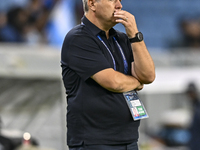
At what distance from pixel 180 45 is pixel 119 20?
22.7 ft

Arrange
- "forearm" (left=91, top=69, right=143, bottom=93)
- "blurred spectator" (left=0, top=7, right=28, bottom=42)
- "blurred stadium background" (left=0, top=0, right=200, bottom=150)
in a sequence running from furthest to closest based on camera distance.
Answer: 1. "blurred spectator" (left=0, top=7, right=28, bottom=42)
2. "blurred stadium background" (left=0, top=0, right=200, bottom=150)
3. "forearm" (left=91, top=69, right=143, bottom=93)

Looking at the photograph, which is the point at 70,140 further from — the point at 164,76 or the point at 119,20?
the point at 164,76

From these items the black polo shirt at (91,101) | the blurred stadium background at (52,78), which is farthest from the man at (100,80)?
the blurred stadium background at (52,78)

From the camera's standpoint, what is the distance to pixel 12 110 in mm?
3637

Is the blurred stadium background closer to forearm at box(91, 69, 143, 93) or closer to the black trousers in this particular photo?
the black trousers

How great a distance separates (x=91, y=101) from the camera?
1.84 metres

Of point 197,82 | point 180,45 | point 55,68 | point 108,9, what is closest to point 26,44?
point 55,68

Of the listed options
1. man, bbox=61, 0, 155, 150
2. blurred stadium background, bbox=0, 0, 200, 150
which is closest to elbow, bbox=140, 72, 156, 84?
man, bbox=61, 0, 155, 150

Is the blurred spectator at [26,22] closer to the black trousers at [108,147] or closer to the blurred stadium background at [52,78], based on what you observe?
the blurred stadium background at [52,78]

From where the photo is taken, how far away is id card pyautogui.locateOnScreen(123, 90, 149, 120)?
6.19ft

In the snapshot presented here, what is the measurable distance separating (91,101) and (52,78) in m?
2.65

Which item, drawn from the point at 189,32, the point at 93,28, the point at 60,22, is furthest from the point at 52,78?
the point at 189,32

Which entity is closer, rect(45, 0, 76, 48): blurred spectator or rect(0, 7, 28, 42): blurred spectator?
rect(0, 7, 28, 42): blurred spectator

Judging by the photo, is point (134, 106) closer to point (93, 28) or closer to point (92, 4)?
point (93, 28)
